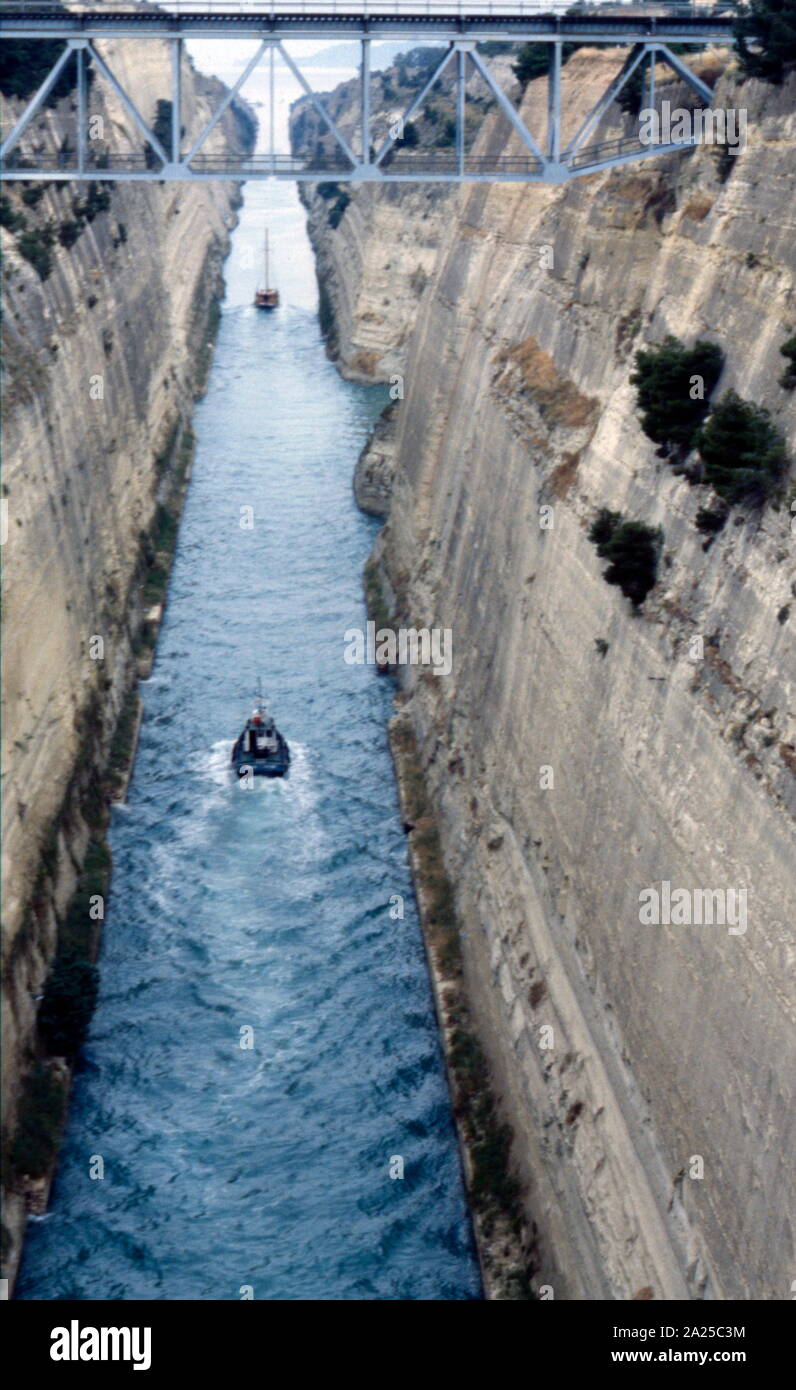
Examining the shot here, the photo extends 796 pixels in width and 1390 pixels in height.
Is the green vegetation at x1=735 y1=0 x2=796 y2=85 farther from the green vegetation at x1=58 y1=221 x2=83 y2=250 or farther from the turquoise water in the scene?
the green vegetation at x1=58 y1=221 x2=83 y2=250

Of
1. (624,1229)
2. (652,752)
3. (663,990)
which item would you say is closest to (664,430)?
(652,752)

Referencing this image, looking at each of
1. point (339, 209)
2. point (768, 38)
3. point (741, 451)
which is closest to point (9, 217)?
point (768, 38)

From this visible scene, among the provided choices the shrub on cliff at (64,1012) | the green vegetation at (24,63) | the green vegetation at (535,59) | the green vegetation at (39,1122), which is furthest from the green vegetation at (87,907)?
the green vegetation at (535,59)

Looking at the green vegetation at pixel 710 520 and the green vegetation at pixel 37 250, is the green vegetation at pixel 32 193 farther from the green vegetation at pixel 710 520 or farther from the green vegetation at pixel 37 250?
the green vegetation at pixel 710 520

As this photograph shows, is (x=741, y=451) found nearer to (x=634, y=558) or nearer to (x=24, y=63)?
(x=634, y=558)
